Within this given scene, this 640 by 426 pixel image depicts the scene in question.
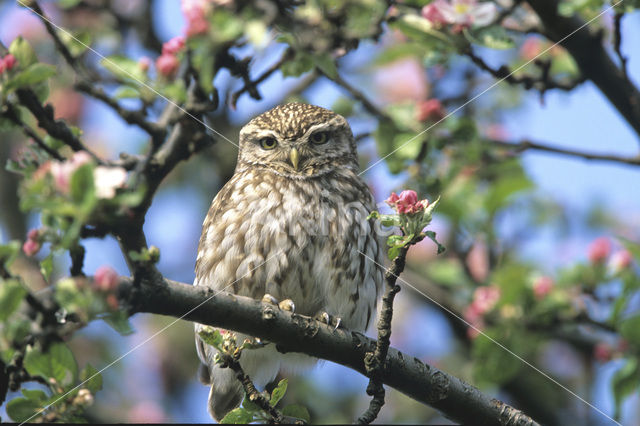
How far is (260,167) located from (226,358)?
1153 mm

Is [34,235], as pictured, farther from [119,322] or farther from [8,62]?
[8,62]

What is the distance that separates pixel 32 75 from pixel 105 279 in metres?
0.82

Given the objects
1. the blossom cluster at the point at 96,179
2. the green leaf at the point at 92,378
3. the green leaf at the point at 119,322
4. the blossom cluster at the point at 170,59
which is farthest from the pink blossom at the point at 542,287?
the blossom cluster at the point at 96,179

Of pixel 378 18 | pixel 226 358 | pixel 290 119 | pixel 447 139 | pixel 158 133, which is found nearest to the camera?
pixel 226 358

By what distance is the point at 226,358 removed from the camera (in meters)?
2.22

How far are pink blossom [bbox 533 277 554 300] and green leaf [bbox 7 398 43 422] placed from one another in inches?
96.6

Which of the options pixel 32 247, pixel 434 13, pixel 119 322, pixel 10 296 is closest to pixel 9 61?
pixel 32 247

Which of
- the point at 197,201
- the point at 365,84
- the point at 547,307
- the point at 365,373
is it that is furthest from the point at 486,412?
the point at 365,84

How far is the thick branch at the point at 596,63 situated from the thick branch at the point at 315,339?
4.38 feet

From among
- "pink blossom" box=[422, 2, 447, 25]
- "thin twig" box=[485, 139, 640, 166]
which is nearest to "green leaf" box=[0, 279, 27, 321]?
"pink blossom" box=[422, 2, 447, 25]

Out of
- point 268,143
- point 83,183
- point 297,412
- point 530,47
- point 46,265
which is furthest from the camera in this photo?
point 530,47

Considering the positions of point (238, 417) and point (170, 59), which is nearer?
point (238, 417)

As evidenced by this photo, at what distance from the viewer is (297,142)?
314cm

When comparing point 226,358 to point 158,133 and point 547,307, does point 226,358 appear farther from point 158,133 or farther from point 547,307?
point 547,307
